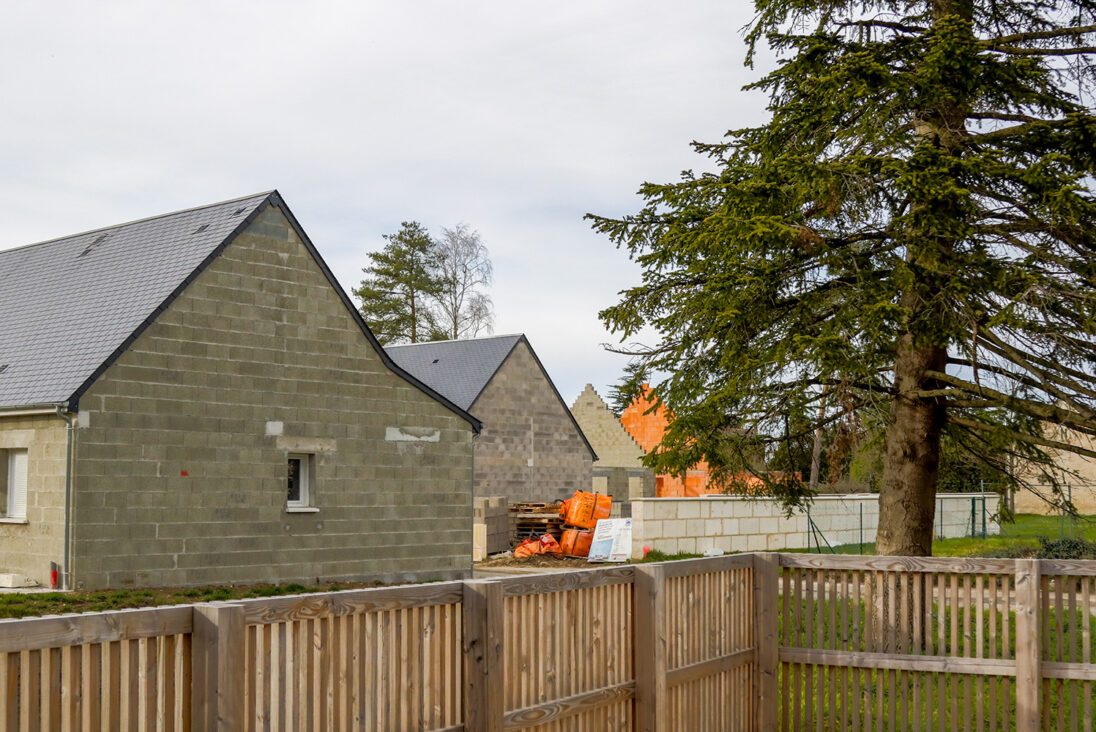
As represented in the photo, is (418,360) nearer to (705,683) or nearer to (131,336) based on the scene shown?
(131,336)

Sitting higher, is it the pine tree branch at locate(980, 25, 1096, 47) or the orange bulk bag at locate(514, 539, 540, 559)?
the pine tree branch at locate(980, 25, 1096, 47)

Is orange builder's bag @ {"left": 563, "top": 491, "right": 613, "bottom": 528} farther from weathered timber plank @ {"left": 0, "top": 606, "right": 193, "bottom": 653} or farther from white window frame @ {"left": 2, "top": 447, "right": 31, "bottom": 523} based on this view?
weathered timber plank @ {"left": 0, "top": 606, "right": 193, "bottom": 653}

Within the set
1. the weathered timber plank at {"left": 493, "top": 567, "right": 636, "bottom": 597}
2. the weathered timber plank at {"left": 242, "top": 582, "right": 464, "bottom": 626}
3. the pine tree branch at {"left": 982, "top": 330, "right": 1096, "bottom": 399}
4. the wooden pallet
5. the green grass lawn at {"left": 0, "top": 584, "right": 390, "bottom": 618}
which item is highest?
the pine tree branch at {"left": 982, "top": 330, "right": 1096, "bottom": 399}

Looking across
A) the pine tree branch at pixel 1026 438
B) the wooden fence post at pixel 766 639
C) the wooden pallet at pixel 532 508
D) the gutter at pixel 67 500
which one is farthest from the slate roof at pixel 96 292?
the wooden fence post at pixel 766 639

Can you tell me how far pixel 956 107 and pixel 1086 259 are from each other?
2569 millimetres

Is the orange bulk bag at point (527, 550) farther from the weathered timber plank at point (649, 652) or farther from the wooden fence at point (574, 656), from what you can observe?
the weathered timber plank at point (649, 652)

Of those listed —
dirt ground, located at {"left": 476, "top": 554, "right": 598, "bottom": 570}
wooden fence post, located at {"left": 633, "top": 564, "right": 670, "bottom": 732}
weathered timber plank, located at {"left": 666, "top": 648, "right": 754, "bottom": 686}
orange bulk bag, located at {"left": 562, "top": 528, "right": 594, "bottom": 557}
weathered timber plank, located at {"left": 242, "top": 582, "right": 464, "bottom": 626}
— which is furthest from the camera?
orange bulk bag, located at {"left": 562, "top": 528, "right": 594, "bottom": 557}

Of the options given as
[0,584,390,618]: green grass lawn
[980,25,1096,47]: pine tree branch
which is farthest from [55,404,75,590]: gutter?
[980,25,1096,47]: pine tree branch

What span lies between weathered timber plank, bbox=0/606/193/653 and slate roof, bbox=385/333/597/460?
3259 cm

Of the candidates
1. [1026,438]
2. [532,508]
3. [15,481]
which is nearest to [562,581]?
[1026,438]

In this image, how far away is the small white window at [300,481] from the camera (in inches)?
854

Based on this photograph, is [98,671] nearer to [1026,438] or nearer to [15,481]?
[1026,438]

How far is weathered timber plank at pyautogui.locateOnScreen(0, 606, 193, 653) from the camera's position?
3.65 metres

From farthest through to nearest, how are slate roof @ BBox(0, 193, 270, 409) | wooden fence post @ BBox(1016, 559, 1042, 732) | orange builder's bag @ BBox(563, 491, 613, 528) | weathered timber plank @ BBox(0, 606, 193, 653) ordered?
1. orange builder's bag @ BBox(563, 491, 613, 528)
2. slate roof @ BBox(0, 193, 270, 409)
3. wooden fence post @ BBox(1016, 559, 1042, 732)
4. weathered timber plank @ BBox(0, 606, 193, 653)
